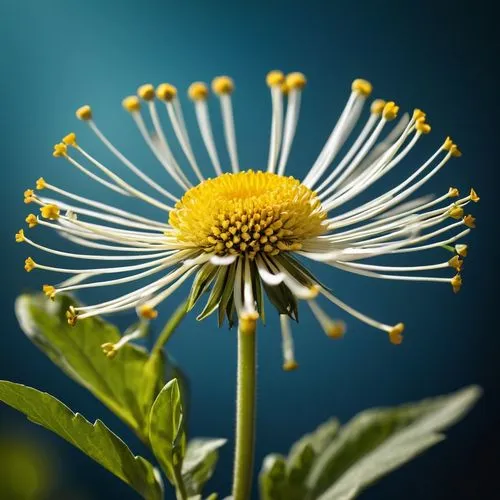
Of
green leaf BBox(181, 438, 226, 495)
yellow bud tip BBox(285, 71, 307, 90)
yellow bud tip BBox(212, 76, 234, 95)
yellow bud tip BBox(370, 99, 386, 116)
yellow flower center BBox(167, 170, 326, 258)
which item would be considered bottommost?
green leaf BBox(181, 438, 226, 495)

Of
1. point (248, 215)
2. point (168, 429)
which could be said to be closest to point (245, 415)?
point (168, 429)

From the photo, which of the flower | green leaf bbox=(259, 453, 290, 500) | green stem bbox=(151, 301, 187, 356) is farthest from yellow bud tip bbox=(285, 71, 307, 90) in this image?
green leaf bbox=(259, 453, 290, 500)

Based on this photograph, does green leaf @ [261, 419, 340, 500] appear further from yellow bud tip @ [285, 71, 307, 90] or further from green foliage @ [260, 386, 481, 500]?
yellow bud tip @ [285, 71, 307, 90]

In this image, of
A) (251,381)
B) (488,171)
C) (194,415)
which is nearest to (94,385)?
(251,381)

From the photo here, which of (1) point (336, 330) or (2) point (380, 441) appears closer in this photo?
(1) point (336, 330)

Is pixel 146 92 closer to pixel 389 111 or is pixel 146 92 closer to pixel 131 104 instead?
pixel 131 104
